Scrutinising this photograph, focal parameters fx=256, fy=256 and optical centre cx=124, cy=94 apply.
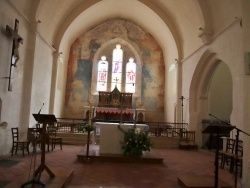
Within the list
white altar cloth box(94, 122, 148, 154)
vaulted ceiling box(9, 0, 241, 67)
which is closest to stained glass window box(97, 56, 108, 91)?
vaulted ceiling box(9, 0, 241, 67)

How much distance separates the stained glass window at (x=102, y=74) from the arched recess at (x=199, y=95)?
7.15 meters

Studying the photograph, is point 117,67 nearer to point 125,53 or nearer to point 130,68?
point 130,68

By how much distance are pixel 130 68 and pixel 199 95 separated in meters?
6.88

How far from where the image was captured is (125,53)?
18562 mm

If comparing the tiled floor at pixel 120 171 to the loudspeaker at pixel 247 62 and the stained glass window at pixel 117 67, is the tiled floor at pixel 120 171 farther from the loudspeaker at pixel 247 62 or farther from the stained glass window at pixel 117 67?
the stained glass window at pixel 117 67

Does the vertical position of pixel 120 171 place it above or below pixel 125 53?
below

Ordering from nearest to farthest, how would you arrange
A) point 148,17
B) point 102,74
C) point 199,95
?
point 199,95, point 148,17, point 102,74

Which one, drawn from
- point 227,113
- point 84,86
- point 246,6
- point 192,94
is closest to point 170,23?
point 192,94

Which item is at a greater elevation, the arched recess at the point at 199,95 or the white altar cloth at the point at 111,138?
the arched recess at the point at 199,95

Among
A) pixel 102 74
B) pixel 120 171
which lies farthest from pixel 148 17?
pixel 120 171

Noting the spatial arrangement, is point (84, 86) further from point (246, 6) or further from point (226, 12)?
point (246, 6)

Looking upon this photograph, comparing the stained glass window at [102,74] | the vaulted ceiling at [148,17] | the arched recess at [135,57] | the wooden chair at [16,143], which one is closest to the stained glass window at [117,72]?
the stained glass window at [102,74]

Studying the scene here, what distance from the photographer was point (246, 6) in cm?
574

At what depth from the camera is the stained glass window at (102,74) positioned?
18203 millimetres
